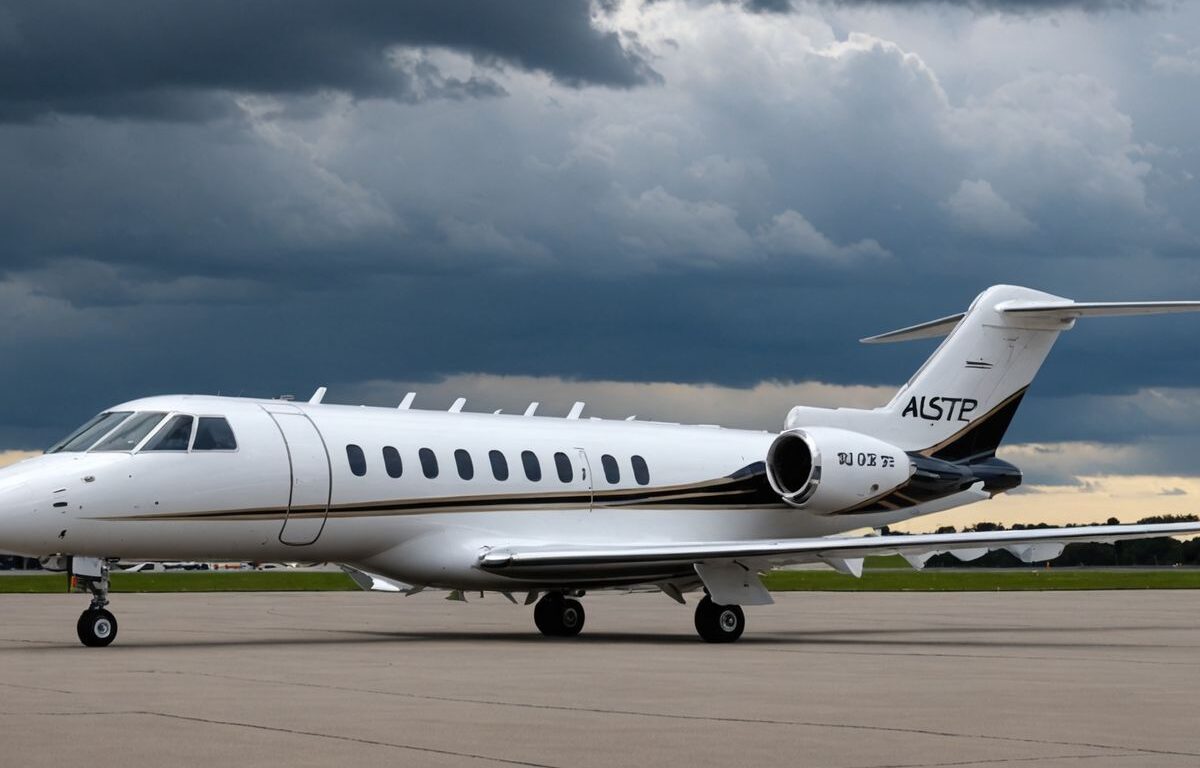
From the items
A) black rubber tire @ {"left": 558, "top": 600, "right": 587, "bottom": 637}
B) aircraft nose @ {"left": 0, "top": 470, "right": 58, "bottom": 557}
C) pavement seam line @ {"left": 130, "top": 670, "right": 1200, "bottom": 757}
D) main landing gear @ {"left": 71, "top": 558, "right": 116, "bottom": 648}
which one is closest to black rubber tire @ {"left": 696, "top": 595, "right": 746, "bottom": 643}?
black rubber tire @ {"left": 558, "top": 600, "right": 587, "bottom": 637}

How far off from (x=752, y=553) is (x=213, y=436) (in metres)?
7.11

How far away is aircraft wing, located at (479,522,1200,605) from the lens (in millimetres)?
22750

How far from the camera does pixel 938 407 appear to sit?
2912cm

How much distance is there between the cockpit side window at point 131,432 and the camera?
21.3 meters

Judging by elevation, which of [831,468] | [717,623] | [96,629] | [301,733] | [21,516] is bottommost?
[301,733]

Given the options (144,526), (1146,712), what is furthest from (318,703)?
(144,526)

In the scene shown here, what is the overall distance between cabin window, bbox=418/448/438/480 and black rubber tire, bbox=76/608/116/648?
15.7 feet

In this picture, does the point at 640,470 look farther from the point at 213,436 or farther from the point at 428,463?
the point at 213,436

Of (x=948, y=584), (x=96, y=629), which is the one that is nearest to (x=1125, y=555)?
(x=948, y=584)

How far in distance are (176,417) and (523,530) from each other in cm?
539

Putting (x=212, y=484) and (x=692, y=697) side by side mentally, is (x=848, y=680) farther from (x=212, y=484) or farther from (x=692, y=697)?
(x=212, y=484)

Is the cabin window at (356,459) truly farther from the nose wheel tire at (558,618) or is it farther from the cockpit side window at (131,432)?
the nose wheel tire at (558,618)

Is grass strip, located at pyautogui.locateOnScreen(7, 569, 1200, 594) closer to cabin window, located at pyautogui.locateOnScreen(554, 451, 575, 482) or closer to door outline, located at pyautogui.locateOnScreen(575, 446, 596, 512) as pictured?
door outline, located at pyautogui.locateOnScreen(575, 446, 596, 512)

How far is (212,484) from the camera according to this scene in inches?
851
